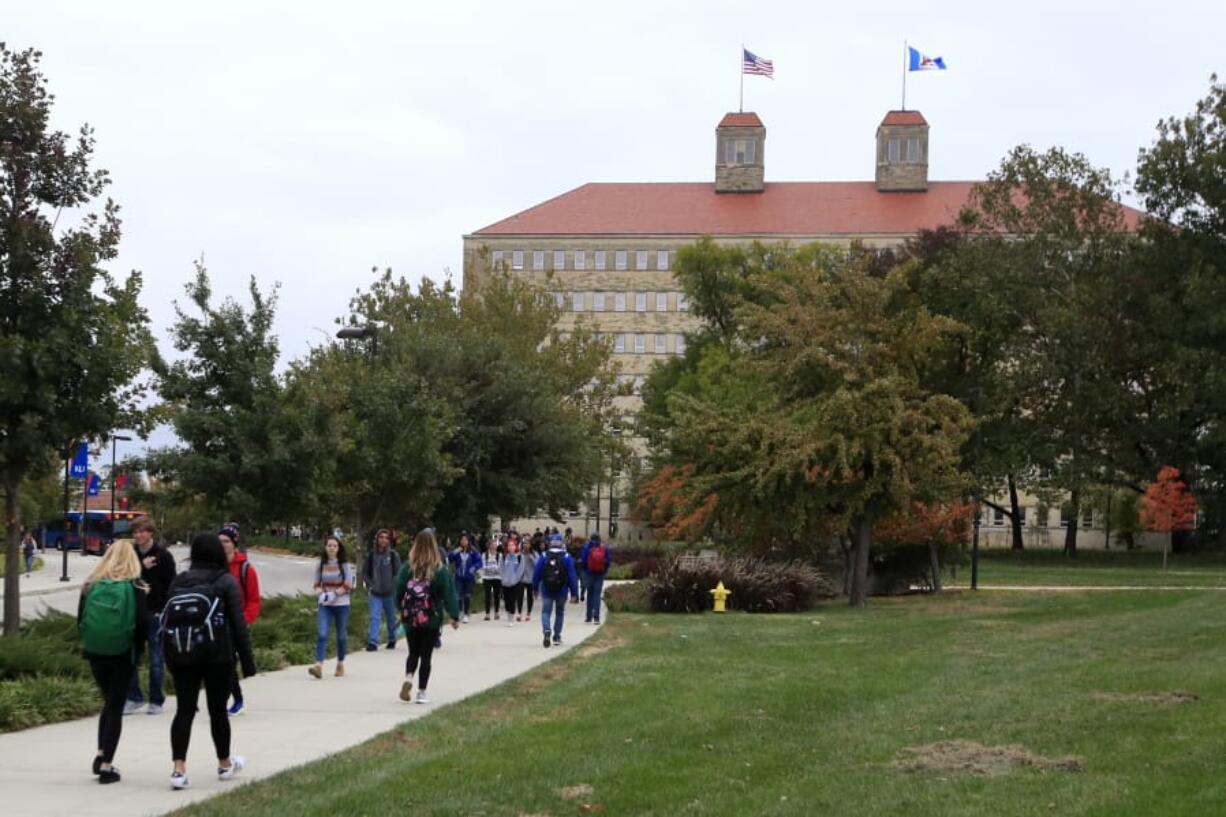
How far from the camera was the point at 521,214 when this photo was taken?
12950 cm

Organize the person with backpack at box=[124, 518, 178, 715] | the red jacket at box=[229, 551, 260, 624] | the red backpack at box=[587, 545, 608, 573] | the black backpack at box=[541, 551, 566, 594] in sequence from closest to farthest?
the person with backpack at box=[124, 518, 178, 715]
the red jacket at box=[229, 551, 260, 624]
the black backpack at box=[541, 551, 566, 594]
the red backpack at box=[587, 545, 608, 573]

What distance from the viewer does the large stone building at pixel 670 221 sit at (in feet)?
408

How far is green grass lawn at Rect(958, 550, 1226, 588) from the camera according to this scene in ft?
135

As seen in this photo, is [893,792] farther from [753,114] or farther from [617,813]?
[753,114]

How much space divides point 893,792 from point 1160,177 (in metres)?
46.2

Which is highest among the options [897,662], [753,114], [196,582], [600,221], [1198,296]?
[753,114]

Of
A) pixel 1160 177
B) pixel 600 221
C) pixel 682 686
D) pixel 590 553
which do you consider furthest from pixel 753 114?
pixel 682 686

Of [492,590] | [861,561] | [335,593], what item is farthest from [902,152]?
[335,593]

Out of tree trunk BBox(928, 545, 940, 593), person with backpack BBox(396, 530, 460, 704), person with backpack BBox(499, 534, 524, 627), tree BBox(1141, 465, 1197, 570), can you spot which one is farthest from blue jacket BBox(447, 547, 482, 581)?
tree BBox(1141, 465, 1197, 570)

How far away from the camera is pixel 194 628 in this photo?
8.61 m

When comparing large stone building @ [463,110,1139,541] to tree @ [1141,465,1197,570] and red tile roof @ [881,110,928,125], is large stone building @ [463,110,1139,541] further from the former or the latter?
tree @ [1141,465,1197,570]

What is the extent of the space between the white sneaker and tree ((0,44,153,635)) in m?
7.27

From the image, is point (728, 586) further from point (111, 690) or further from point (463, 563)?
point (111, 690)

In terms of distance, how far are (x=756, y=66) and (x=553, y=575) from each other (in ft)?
295
